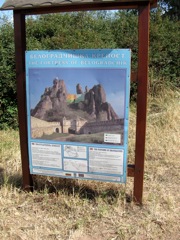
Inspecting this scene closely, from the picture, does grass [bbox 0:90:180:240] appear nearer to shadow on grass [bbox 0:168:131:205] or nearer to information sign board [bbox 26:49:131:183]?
shadow on grass [bbox 0:168:131:205]

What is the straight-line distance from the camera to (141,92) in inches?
106

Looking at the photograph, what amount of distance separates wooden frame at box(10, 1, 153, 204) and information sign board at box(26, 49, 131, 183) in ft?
0.38

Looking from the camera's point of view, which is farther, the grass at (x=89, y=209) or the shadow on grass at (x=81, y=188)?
the shadow on grass at (x=81, y=188)

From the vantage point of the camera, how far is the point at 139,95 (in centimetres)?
270

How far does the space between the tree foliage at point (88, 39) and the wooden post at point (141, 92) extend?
366cm

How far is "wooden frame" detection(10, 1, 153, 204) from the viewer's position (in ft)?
8.47

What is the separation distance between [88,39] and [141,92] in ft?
17.9

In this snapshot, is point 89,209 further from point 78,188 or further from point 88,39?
point 88,39

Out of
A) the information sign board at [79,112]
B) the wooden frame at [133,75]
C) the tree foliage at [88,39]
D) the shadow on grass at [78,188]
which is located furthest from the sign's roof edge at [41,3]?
the tree foliage at [88,39]

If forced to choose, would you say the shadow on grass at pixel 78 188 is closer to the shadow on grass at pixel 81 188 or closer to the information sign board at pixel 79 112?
the shadow on grass at pixel 81 188

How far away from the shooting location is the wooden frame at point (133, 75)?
2582 mm

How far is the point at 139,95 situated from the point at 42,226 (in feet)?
4.85

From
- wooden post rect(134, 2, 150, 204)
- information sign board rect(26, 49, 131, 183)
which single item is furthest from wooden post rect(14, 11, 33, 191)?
wooden post rect(134, 2, 150, 204)

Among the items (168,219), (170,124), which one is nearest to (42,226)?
(168,219)
